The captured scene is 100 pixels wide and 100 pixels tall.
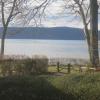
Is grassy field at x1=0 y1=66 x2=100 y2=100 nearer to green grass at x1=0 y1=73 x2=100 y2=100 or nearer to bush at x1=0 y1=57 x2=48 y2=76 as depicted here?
green grass at x1=0 y1=73 x2=100 y2=100

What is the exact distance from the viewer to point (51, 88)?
10.5 metres

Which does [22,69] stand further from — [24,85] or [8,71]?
[24,85]

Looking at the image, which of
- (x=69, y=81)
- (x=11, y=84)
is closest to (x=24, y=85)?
(x=11, y=84)

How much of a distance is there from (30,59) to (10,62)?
1.45 m

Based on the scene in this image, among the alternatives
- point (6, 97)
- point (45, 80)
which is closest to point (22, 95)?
point (6, 97)

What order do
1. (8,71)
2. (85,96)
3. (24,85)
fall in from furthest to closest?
(8,71) → (24,85) → (85,96)

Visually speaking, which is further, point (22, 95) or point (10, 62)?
point (10, 62)

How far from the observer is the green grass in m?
10.2

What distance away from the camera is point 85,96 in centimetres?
1012

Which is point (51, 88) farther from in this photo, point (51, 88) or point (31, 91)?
point (31, 91)

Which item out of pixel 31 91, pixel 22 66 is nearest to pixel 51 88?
pixel 31 91

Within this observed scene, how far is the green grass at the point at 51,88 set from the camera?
33.5 feet

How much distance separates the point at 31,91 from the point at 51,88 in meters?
0.50

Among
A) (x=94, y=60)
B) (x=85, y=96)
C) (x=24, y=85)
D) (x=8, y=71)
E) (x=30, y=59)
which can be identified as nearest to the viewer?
(x=85, y=96)
